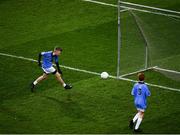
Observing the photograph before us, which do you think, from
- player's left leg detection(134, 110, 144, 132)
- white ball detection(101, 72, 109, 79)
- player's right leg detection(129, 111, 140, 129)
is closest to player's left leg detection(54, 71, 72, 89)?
white ball detection(101, 72, 109, 79)

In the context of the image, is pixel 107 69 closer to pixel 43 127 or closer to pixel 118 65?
pixel 118 65

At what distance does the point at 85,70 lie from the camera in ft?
79.5

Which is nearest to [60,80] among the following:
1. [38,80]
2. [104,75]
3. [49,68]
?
[49,68]

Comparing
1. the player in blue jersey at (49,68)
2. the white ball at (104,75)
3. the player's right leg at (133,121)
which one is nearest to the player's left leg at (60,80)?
the player in blue jersey at (49,68)

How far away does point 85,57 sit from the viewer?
25312 millimetres

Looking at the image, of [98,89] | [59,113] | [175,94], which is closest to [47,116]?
[59,113]

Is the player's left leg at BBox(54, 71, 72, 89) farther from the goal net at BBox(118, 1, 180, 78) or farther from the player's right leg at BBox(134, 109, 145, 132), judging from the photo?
the player's right leg at BBox(134, 109, 145, 132)

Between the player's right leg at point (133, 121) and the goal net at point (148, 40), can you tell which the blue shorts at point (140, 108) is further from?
the goal net at point (148, 40)

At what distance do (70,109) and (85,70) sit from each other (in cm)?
316

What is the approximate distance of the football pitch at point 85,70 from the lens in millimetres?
20500

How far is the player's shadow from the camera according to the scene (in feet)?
68.5

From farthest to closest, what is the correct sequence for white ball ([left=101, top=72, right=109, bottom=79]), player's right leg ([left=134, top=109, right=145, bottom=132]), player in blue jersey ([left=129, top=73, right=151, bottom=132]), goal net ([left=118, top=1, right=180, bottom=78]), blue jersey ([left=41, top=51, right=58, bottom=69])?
1. white ball ([left=101, top=72, right=109, bottom=79])
2. goal net ([left=118, top=1, right=180, bottom=78])
3. blue jersey ([left=41, top=51, right=58, bottom=69])
4. player's right leg ([left=134, top=109, right=145, bottom=132])
5. player in blue jersey ([left=129, top=73, right=151, bottom=132])

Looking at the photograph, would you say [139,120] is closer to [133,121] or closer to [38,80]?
[133,121]

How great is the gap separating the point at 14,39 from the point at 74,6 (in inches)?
155
